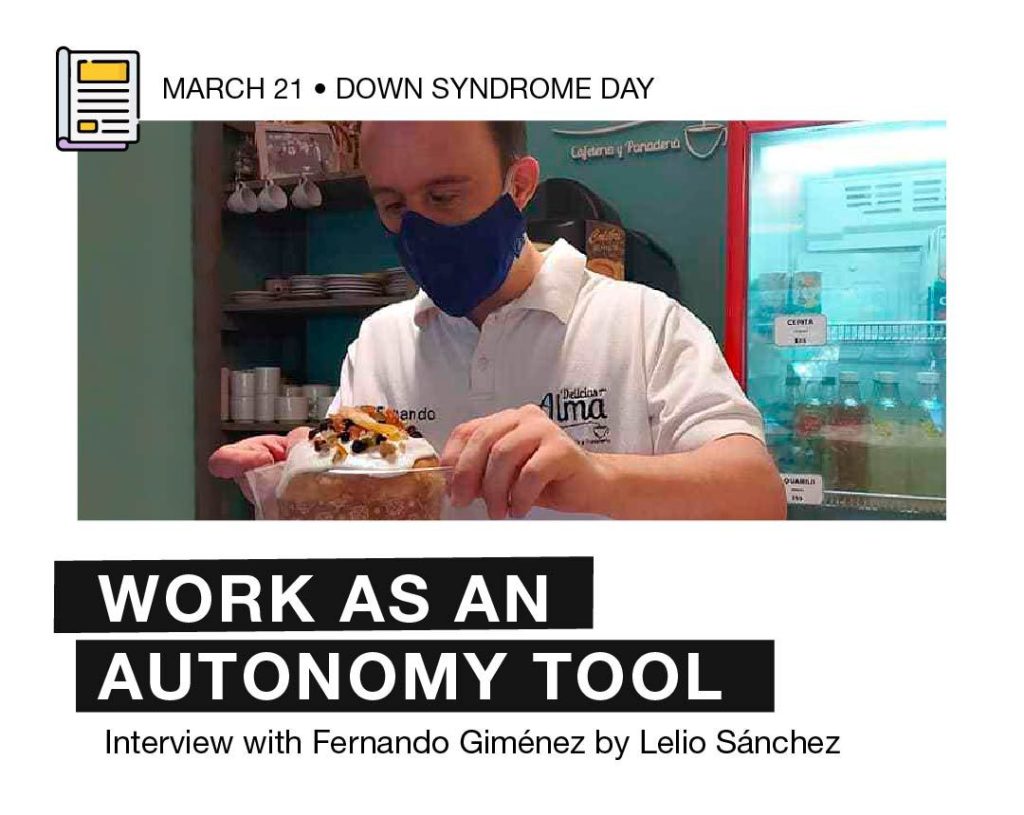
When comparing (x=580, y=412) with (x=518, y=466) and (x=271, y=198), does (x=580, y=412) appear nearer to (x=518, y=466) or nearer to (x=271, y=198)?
(x=518, y=466)

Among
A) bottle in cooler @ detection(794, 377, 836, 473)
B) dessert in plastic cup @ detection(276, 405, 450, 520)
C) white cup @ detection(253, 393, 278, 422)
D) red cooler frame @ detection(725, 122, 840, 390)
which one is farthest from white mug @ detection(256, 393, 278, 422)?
bottle in cooler @ detection(794, 377, 836, 473)

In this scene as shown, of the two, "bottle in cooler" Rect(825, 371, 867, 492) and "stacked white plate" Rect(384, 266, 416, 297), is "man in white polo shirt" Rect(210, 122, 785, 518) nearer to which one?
"stacked white plate" Rect(384, 266, 416, 297)

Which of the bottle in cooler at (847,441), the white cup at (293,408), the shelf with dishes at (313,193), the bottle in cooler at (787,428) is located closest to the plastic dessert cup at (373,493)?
the white cup at (293,408)

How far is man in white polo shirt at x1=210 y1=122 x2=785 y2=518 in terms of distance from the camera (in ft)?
4.30

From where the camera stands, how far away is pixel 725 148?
4.71 ft

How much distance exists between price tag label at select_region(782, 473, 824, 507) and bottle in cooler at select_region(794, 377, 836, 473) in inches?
0.5

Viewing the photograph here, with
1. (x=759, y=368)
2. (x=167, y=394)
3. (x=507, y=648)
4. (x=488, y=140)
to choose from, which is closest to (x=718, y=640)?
(x=507, y=648)

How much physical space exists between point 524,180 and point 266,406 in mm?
507

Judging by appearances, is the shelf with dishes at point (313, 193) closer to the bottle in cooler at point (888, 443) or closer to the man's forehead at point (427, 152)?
the man's forehead at point (427, 152)

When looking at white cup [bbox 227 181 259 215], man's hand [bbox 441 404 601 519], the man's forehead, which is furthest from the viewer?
white cup [bbox 227 181 259 215]

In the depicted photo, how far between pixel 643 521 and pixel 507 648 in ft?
0.86

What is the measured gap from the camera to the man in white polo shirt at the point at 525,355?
131 centimetres

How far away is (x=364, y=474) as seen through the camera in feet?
4.16
